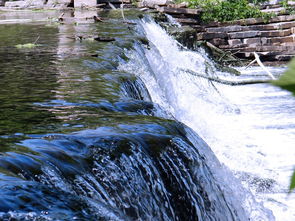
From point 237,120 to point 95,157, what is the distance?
7.36 metres

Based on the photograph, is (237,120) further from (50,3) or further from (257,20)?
(50,3)

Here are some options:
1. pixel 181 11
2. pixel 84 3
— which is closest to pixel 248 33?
pixel 181 11

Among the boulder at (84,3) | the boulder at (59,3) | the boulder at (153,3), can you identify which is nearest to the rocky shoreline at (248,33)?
the boulder at (153,3)

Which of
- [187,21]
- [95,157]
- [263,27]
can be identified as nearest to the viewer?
[95,157]

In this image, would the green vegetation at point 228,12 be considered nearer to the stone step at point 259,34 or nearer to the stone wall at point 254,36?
the stone wall at point 254,36

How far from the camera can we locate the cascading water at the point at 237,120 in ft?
23.7

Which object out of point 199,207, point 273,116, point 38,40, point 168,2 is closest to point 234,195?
point 199,207

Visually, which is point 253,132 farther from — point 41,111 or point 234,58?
point 234,58

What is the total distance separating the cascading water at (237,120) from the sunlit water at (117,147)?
0.10ft

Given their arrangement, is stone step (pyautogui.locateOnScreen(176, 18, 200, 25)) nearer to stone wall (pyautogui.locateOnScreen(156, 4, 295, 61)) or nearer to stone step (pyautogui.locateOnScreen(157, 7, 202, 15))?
stone wall (pyautogui.locateOnScreen(156, 4, 295, 61))

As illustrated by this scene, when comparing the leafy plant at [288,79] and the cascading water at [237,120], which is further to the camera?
the cascading water at [237,120]

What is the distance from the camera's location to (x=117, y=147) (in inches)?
162

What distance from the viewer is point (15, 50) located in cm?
1004

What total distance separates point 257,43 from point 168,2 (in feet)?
12.7
